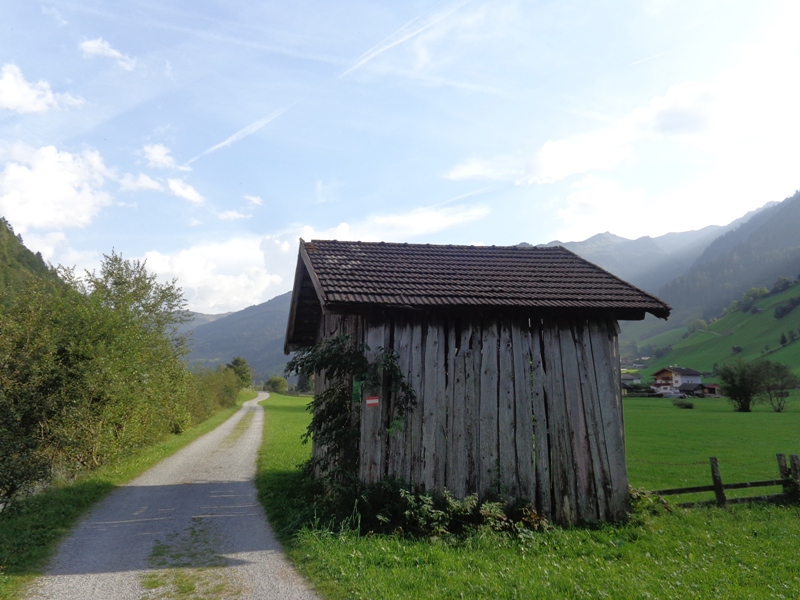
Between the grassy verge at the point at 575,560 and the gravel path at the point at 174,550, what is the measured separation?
49cm

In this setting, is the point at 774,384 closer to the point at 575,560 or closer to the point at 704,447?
the point at 704,447

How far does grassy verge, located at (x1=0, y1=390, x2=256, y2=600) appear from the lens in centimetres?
680

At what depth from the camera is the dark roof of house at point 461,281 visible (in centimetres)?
896

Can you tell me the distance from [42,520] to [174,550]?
3.29m

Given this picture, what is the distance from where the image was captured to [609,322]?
9773 millimetres

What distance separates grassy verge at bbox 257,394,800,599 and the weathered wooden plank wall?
2.62 ft

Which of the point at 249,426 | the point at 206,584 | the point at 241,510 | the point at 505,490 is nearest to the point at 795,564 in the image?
the point at 505,490

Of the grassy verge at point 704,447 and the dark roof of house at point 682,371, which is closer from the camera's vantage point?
the grassy verge at point 704,447

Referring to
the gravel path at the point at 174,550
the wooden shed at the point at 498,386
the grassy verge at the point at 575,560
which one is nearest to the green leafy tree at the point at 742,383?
the grassy verge at the point at 575,560

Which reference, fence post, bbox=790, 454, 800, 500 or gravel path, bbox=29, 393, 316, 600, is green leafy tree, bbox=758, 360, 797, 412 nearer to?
fence post, bbox=790, 454, 800, 500

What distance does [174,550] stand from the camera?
779 centimetres

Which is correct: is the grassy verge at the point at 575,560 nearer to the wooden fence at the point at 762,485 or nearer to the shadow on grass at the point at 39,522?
the wooden fence at the point at 762,485

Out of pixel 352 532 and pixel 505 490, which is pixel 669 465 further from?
pixel 352 532

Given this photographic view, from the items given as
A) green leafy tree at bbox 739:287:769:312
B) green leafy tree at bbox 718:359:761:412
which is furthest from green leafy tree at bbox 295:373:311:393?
green leafy tree at bbox 739:287:769:312
